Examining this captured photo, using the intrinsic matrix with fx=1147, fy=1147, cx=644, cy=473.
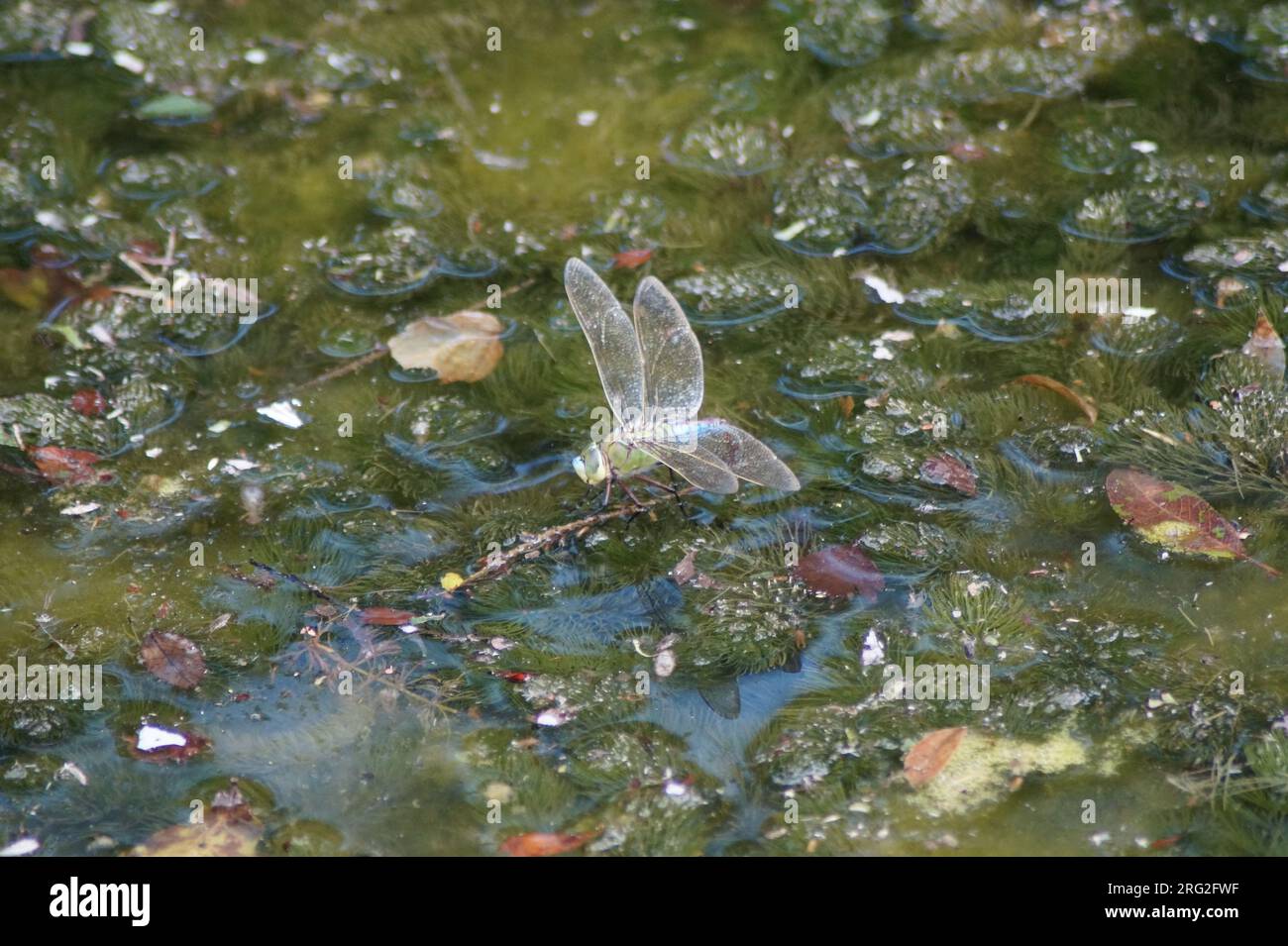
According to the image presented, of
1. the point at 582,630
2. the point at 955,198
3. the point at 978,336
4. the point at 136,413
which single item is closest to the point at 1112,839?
the point at 582,630

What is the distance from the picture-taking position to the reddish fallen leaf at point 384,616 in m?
2.81

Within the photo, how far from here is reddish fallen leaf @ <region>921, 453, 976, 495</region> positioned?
9.87 feet

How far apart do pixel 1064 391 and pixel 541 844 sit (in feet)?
6.19

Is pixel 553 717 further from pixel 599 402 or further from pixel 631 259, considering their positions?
pixel 631 259

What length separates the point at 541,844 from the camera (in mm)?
2420

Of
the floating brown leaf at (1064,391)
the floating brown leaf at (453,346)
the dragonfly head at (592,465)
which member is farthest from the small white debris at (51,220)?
the floating brown leaf at (1064,391)

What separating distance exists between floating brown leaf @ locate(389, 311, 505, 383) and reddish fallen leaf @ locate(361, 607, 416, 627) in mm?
813

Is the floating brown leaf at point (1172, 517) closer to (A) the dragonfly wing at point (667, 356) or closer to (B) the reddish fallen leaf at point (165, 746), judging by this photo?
(A) the dragonfly wing at point (667, 356)

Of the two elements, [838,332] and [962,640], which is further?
[838,332]

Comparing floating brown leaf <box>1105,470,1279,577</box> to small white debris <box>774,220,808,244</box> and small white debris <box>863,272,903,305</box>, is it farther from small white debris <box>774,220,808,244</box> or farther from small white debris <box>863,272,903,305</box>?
small white debris <box>774,220,808,244</box>

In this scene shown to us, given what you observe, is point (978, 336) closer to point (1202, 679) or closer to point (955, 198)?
point (955, 198)

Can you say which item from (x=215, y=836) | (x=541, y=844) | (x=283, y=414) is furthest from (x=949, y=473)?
(x=215, y=836)
